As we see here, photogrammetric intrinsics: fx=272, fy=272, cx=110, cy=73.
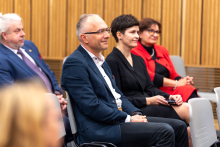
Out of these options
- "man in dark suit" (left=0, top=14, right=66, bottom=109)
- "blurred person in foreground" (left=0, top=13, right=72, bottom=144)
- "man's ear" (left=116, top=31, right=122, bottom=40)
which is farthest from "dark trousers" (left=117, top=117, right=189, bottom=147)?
"man's ear" (left=116, top=31, right=122, bottom=40)

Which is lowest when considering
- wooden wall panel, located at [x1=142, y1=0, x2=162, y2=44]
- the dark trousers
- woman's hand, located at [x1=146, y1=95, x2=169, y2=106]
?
the dark trousers

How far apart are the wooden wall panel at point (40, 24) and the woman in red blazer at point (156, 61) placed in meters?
2.21

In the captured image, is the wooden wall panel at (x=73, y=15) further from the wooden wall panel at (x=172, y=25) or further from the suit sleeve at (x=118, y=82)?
the suit sleeve at (x=118, y=82)

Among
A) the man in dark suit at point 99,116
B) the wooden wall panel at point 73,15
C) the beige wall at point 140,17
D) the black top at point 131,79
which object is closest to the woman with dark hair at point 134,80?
the black top at point 131,79

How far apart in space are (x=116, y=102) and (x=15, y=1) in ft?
11.6

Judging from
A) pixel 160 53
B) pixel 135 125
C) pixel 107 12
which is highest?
pixel 107 12

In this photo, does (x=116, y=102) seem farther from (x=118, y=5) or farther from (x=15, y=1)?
(x=15, y=1)

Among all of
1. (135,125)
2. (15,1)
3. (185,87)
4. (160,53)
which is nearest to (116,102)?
(135,125)

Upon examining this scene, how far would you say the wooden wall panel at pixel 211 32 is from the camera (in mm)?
4547

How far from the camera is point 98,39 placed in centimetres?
223

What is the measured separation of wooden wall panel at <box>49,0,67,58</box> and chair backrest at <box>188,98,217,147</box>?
3.24m

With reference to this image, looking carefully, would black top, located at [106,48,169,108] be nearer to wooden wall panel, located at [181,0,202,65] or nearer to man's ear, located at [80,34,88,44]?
man's ear, located at [80,34,88,44]

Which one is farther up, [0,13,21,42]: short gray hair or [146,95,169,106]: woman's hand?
[0,13,21,42]: short gray hair

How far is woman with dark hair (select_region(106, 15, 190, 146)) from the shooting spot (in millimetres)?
2621
